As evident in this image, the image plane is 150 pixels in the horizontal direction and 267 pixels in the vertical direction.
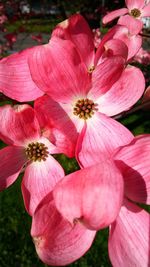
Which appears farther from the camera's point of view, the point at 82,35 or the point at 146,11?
the point at 146,11

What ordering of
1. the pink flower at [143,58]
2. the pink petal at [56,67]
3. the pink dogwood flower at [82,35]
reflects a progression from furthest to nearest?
the pink flower at [143,58] < the pink dogwood flower at [82,35] < the pink petal at [56,67]

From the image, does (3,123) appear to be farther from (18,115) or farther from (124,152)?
(124,152)

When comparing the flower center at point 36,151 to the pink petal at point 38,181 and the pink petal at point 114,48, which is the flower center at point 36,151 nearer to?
the pink petal at point 38,181

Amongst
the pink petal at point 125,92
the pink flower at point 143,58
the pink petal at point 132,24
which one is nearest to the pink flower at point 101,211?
the pink petal at point 125,92

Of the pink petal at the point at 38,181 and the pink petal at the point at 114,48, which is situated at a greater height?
the pink petal at the point at 114,48

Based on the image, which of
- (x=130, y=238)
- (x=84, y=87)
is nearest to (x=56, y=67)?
(x=84, y=87)

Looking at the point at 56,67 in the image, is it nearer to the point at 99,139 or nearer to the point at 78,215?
the point at 99,139

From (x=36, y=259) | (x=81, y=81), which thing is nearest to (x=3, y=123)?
(x=81, y=81)
